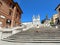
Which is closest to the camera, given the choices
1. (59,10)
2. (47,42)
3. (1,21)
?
(47,42)

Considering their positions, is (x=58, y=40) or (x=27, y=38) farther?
(x=27, y=38)

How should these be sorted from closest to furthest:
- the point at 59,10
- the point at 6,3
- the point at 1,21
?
1. the point at 1,21
2. the point at 6,3
3. the point at 59,10

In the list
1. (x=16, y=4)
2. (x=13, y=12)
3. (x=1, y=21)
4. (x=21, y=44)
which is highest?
(x=16, y=4)

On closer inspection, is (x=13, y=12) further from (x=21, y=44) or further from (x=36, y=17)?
(x=21, y=44)

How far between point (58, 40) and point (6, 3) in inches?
881

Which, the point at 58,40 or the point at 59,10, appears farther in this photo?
the point at 59,10

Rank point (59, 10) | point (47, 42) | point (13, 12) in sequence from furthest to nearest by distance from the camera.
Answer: point (59, 10), point (13, 12), point (47, 42)

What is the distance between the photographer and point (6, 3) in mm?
Result: 32406

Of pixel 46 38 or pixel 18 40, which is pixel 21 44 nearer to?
pixel 18 40

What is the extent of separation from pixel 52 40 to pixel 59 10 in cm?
3330

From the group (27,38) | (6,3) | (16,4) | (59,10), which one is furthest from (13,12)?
(27,38)

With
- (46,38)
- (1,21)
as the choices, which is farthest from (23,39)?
(1,21)

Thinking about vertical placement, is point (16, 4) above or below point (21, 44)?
above

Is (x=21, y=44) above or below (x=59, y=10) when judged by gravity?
below
